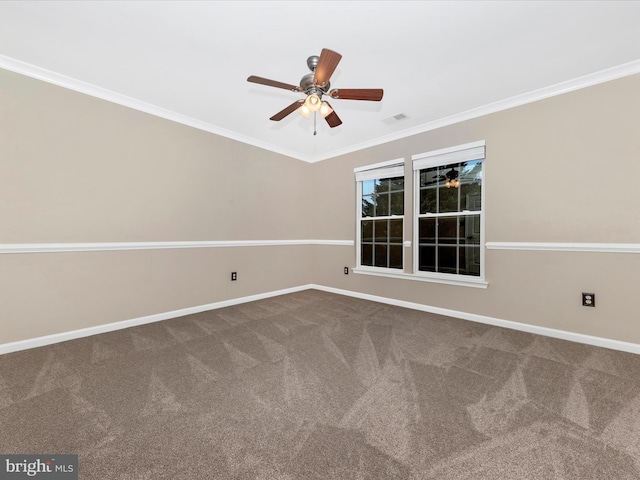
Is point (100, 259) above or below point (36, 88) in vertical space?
below

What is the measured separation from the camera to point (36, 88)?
2.52m

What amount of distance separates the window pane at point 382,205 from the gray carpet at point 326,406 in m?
2.08

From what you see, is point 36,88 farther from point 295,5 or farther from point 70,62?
point 295,5

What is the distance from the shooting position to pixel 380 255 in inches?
171

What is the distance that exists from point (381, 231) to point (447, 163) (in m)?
1.38

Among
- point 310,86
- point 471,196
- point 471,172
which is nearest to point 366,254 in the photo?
point 471,196

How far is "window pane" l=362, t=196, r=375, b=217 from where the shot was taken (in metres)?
4.47

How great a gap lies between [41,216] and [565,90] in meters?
5.32

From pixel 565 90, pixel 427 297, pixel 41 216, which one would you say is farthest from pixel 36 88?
pixel 565 90

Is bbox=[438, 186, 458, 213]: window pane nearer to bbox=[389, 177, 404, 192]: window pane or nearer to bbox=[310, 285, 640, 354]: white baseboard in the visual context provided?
bbox=[389, 177, 404, 192]: window pane

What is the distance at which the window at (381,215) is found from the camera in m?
4.11

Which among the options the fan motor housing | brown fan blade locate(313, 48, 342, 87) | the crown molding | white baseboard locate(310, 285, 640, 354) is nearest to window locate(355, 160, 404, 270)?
the crown molding

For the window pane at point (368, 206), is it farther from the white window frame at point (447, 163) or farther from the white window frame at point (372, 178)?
the white window frame at point (447, 163)

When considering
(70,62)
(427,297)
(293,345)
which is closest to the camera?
(70,62)
